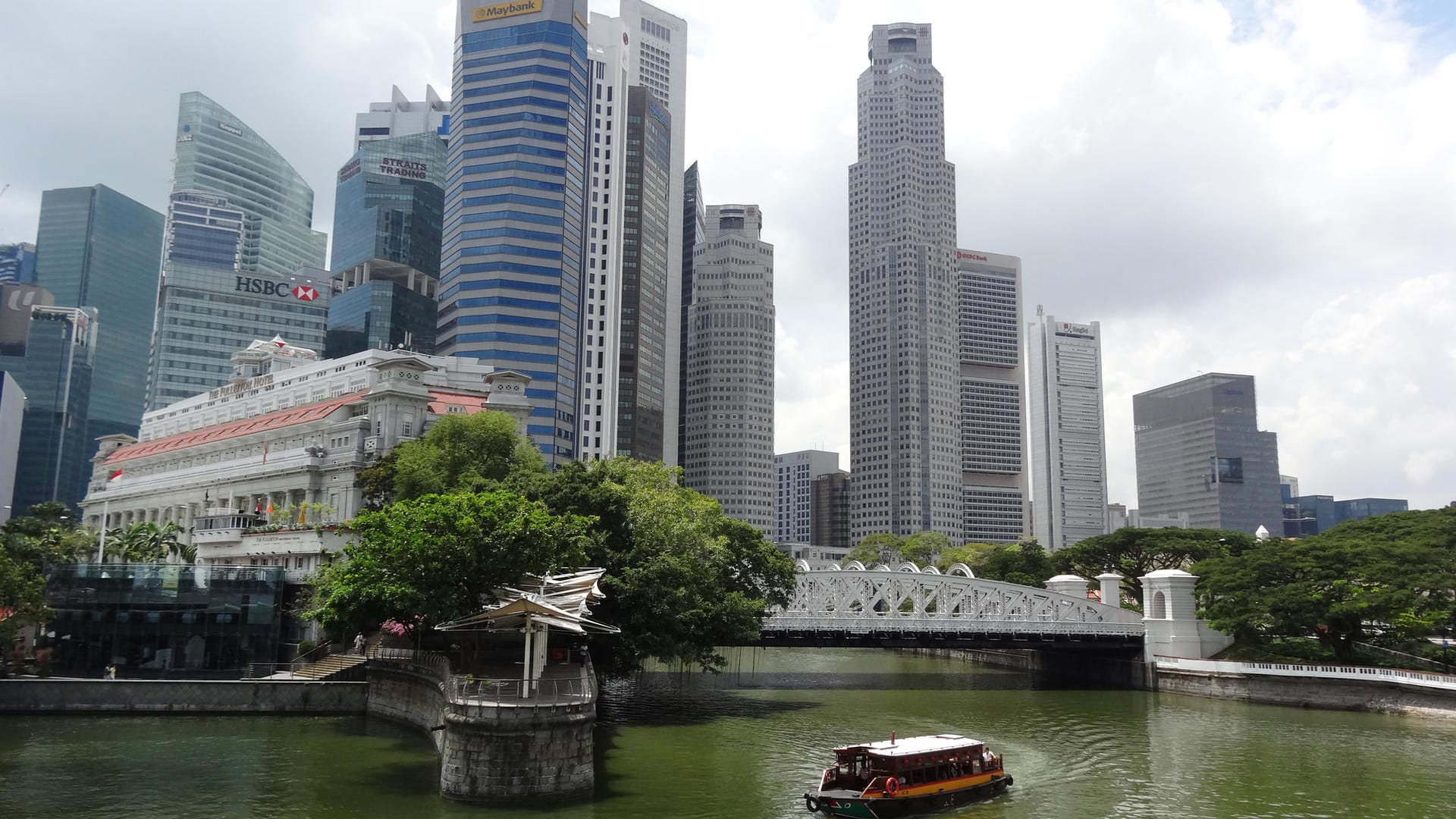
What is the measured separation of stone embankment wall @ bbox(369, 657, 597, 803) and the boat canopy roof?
9.16 meters

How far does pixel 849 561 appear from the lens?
17400 cm

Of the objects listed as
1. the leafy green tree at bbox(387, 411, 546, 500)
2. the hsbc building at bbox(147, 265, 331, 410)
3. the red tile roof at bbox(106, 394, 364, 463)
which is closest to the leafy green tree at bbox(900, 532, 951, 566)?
the red tile roof at bbox(106, 394, 364, 463)

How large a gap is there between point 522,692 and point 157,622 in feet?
113

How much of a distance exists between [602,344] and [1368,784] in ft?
485

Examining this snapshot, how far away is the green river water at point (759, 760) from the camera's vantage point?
34594 millimetres

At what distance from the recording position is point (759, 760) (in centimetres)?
4322

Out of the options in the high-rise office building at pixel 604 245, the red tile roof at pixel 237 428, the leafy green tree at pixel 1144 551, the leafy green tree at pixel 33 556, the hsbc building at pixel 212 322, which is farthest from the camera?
the hsbc building at pixel 212 322

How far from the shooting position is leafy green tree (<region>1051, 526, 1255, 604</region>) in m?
95.2

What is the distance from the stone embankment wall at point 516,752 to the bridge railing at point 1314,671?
162 ft

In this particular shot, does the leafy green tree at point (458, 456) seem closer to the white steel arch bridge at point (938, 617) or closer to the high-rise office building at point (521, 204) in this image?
the white steel arch bridge at point (938, 617)

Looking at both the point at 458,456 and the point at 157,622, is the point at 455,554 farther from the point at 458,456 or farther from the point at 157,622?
the point at 157,622

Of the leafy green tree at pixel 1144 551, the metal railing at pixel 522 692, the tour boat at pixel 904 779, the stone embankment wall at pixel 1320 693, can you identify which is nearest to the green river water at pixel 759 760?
the tour boat at pixel 904 779

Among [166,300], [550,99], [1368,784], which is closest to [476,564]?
[1368,784]

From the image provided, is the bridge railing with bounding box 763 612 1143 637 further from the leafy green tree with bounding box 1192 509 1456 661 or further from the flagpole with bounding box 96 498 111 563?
the flagpole with bounding box 96 498 111 563
